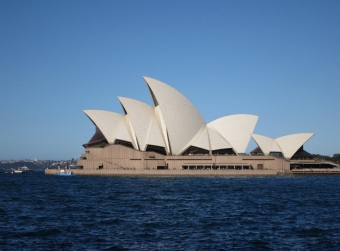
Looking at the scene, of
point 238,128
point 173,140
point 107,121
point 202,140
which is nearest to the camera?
point 107,121

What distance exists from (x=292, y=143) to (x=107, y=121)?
127 ft

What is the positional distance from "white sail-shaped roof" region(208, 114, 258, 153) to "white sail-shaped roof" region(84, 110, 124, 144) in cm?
1954

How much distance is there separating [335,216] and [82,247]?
16.5 m

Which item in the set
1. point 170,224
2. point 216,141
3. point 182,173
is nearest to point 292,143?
point 216,141

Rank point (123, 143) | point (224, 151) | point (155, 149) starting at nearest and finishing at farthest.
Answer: point (123, 143)
point (155, 149)
point (224, 151)

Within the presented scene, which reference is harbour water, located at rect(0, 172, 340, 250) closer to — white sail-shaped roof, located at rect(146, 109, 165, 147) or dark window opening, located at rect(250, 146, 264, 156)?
white sail-shaped roof, located at rect(146, 109, 165, 147)

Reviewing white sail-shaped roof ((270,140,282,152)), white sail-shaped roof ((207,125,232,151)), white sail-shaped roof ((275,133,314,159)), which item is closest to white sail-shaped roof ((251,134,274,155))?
white sail-shaped roof ((270,140,282,152))

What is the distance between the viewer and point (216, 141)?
294 feet

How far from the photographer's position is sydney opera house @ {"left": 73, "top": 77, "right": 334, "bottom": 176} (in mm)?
83000

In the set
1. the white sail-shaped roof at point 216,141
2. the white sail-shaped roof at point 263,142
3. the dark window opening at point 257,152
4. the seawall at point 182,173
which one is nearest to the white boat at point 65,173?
the seawall at point 182,173

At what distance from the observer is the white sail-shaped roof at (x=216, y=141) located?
89312mm

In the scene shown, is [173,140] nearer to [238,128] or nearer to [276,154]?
[238,128]

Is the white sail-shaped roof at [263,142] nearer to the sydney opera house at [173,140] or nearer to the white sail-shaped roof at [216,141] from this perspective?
the sydney opera house at [173,140]

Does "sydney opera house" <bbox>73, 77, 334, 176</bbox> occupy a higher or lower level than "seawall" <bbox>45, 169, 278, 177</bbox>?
higher
